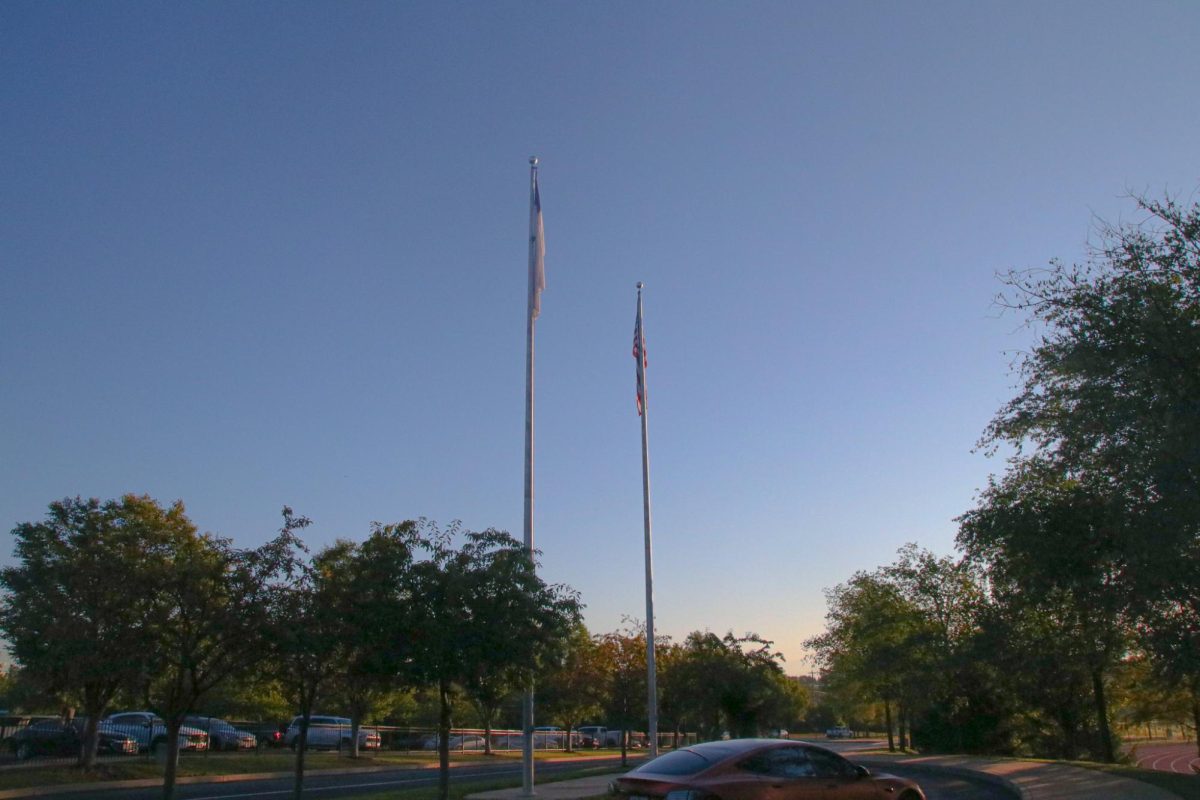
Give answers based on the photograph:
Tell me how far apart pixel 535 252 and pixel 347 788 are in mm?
15938

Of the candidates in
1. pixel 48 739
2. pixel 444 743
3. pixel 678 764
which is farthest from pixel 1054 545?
pixel 48 739

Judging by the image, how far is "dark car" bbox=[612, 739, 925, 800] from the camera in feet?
36.6

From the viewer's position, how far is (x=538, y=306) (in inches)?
923

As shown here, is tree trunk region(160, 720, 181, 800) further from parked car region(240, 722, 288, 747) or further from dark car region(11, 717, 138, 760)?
parked car region(240, 722, 288, 747)

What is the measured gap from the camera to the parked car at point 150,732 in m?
34.3

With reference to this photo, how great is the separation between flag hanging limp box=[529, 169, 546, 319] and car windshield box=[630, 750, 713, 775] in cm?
1332

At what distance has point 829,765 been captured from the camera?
1284 centimetres

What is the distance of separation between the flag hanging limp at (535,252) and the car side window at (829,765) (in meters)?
13.4

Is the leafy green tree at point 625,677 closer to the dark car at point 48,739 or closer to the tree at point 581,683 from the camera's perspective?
the tree at point 581,683

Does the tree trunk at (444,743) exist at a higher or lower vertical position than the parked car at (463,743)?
higher

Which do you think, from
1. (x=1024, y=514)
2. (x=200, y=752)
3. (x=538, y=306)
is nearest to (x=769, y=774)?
(x=1024, y=514)

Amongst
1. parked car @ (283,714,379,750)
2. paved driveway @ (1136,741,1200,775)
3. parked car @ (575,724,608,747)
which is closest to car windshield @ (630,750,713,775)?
paved driveway @ (1136,741,1200,775)

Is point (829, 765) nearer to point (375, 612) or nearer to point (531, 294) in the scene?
point (375, 612)

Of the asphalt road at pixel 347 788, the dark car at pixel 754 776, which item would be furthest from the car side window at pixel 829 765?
the asphalt road at pixel 347 788
